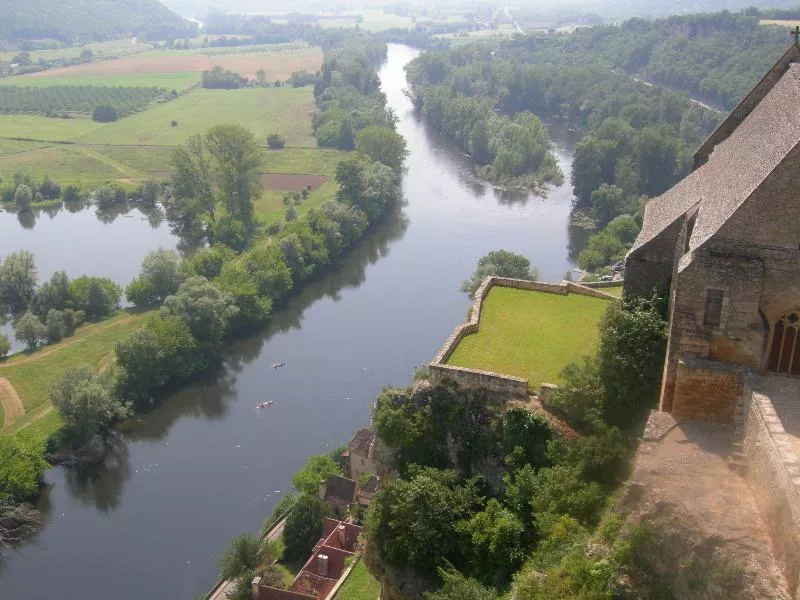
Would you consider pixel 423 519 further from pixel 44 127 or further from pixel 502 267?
pixel 44 127

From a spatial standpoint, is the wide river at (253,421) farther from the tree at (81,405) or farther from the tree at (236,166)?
the tree at (236,166)

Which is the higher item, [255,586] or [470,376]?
[470,376]

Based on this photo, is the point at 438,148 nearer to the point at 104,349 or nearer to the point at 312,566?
the point at 104,349

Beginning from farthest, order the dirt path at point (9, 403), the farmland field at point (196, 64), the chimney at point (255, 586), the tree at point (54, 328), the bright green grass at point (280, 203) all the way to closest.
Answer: the farmland field at point (196, 64)
the bright green grass at point (280, 203)
the tree at point (54, 328)
the dirt path at point (9, 403)
the chimney at point (255, 586)

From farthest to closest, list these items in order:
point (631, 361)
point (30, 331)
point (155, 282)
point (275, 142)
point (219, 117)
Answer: point (219, 117) → point (275, 142) → point (155, 282) → point (30, 331) → point (631, 361)

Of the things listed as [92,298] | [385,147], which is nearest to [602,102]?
[385,147]

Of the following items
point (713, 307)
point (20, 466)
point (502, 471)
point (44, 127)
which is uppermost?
point (713, 307)

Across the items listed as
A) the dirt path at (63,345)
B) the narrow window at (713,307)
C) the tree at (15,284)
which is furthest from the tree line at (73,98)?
the narrow window at (713,307)
